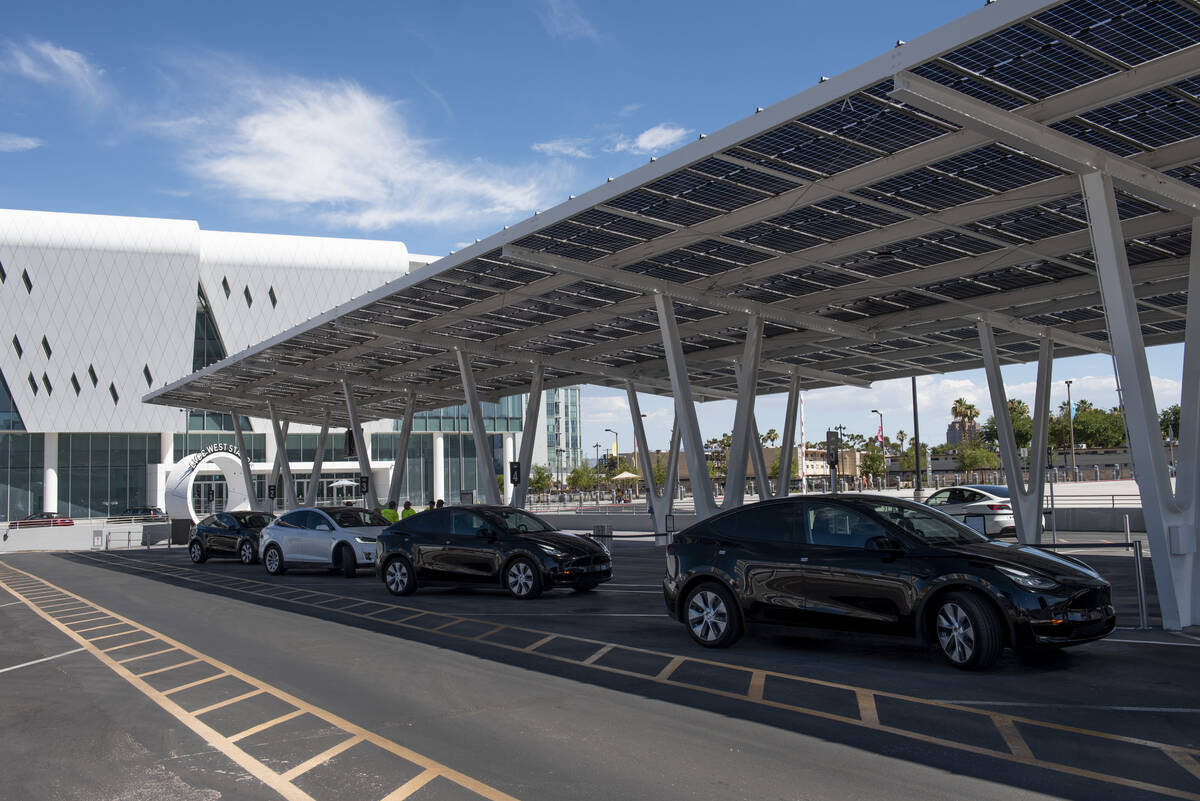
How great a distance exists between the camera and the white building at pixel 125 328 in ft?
197

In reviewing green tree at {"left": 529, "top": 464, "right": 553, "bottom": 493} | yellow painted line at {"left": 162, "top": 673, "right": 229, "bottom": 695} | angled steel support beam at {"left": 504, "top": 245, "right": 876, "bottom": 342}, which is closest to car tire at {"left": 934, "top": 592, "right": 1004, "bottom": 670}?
yellow painted line at {"left": 162, "top": 673, "right": 229, "bottom": 695}

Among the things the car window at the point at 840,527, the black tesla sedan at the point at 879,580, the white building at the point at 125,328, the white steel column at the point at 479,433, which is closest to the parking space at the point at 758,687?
the black tesla sedan at the point at 879,580

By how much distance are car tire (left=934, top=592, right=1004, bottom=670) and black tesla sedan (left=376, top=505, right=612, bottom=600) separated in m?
7.28

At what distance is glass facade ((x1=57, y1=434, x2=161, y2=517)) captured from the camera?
64312 millimetres

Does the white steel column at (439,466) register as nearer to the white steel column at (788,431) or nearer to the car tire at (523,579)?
the white steel column at (788,431)

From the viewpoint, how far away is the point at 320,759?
6125mm

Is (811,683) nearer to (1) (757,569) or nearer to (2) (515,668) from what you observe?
(1) (757,569)

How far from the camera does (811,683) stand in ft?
26.5

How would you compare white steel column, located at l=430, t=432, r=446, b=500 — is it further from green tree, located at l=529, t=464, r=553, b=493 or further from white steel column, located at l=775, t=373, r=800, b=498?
white steel column, located at l=775, t=373, r=800, b=498

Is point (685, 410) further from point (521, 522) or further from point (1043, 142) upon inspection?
point (1043, 142)

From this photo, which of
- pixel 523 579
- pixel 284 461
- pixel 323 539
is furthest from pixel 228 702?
pixel 284 461

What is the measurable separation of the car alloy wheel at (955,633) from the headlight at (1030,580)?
0.54 m

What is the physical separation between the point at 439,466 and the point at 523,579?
60.4 meters

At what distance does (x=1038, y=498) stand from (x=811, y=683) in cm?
1796
